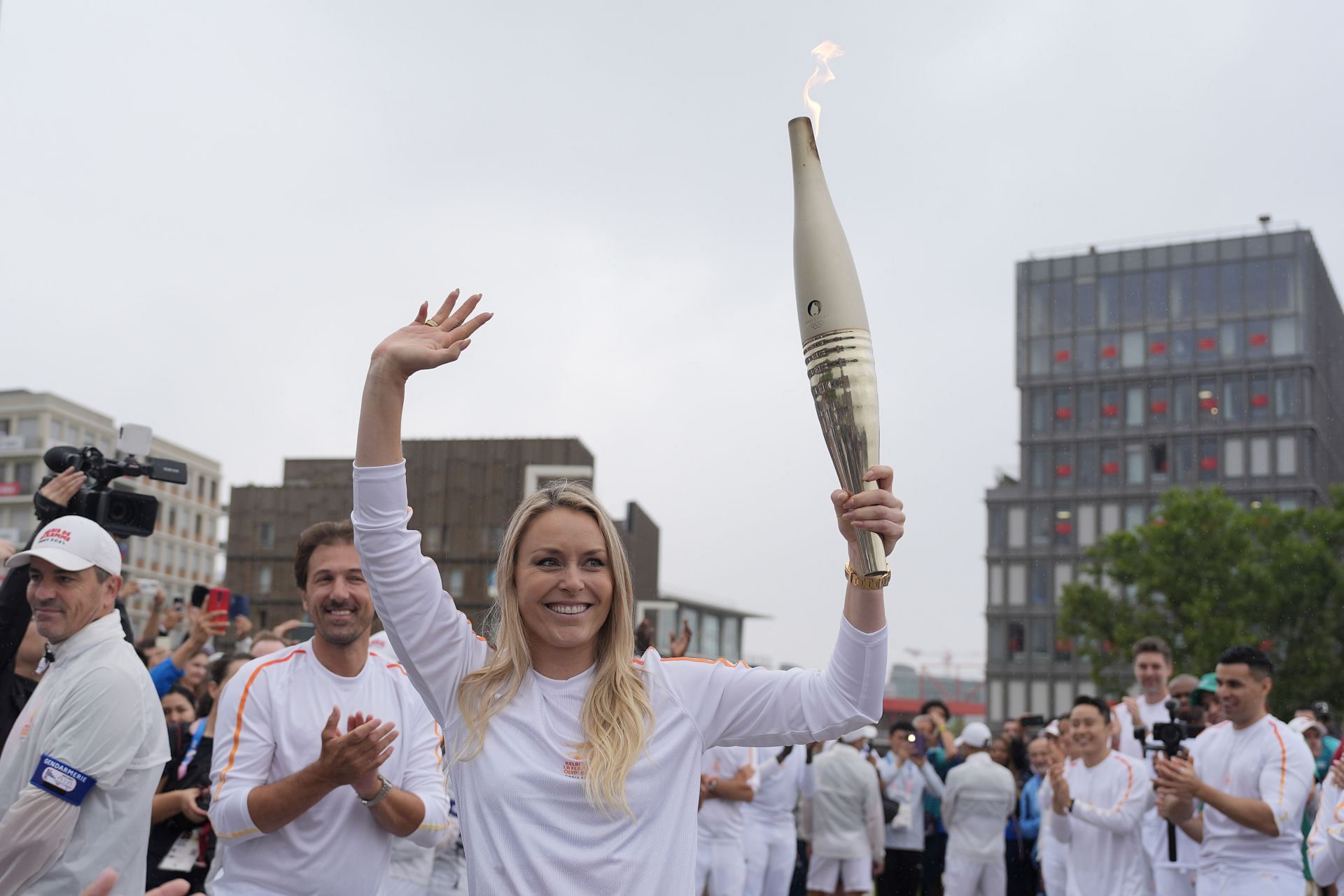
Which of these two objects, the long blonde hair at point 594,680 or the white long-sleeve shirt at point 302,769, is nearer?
the long blonde hair at point 594,680

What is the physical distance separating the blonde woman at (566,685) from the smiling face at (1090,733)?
6.78 meters

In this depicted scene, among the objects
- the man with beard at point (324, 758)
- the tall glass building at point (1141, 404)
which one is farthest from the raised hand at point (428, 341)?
the tall glass building at point (1141, 404)

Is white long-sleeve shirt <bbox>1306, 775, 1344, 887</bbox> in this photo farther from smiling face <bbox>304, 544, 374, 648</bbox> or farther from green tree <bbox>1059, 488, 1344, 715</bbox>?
green tree <bbox>1059, 488, 1344, 715</bbox>

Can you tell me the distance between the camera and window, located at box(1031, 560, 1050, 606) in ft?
254

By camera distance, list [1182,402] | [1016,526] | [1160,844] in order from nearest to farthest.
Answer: [1160,844]
[1182,402]
[1016,526]

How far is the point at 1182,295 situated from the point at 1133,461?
10.4 m

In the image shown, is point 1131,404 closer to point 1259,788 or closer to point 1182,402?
point 1182,402

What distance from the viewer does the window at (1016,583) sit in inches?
3066

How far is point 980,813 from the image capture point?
1259 centimetres

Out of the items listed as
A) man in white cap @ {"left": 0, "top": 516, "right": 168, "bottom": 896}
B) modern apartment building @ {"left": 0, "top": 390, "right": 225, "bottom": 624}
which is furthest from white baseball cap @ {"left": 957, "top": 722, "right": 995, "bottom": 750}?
modern apartment building @ {"left": 0, "top": 390, "right": 225, "bottom": 624}

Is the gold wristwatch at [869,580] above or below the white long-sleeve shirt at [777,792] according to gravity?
above

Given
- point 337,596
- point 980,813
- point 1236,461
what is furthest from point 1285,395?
point 337,596

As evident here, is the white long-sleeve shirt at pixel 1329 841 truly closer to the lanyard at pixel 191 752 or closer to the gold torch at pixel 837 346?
the gold torch at pixel 837 346

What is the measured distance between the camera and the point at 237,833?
396 cm
